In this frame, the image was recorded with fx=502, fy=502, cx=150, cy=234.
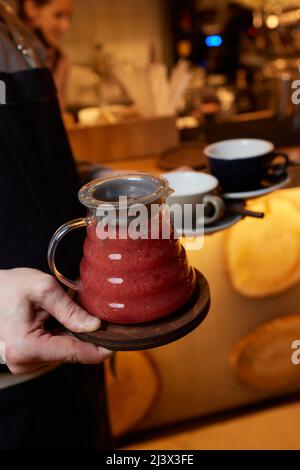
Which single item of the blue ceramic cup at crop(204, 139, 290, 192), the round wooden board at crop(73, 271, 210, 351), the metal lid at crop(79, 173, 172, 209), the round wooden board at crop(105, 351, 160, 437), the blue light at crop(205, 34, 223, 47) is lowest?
the round wooden board at crop(105, 351, 160, 437)

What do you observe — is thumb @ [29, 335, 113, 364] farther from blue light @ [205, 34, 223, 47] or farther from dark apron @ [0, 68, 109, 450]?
blue light @ [205, 34, 223, 47]

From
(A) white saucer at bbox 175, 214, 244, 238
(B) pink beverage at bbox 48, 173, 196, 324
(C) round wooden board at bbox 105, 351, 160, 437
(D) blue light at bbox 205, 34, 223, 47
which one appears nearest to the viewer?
(B) pink beverage at bbox 48, 173, 196, 324

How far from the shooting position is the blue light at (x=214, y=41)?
4.51 meters

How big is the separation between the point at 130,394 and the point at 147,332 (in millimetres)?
781

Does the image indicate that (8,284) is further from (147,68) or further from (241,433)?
(147,68)

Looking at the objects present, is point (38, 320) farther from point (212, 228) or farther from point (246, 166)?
point (246, 166)

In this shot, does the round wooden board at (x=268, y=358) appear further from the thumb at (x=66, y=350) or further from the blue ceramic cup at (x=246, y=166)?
the thumb at (x=66, y=350)

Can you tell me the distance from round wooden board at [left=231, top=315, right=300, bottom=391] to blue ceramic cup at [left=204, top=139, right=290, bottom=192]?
1.18ft

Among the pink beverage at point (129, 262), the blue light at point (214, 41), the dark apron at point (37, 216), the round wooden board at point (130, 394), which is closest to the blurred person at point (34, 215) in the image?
the dark apron at point (37, 216)

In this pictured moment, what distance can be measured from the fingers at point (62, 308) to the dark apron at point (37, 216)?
0.24 meters

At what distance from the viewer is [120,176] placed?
0.76 m

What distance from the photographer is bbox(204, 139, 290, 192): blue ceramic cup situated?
3.78ft

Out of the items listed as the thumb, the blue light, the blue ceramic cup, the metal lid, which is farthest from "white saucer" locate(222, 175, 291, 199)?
the blue light
